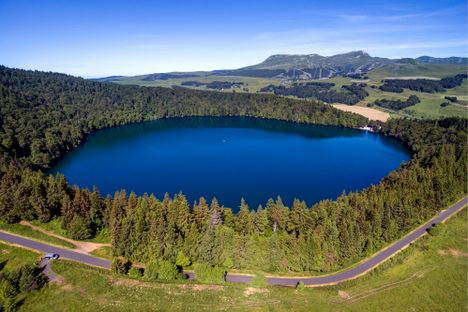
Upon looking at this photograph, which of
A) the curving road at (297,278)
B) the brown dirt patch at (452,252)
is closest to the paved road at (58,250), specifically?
the curving road at (297,278)

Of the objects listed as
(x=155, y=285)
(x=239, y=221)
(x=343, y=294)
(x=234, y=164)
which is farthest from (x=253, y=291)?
(x=234, y=164)

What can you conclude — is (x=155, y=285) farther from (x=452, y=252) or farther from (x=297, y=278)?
(x=452, y=252)

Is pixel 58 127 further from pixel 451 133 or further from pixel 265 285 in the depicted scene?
pixel 451 133

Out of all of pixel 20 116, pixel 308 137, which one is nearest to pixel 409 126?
pixel 308 137

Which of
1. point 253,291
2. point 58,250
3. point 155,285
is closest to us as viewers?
point 253,291

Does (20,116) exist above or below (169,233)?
above

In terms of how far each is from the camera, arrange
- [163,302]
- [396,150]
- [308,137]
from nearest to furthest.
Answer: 1. [163,302]
2. [396,150]
3. [308,137]
